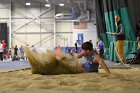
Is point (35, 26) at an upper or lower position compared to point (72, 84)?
upper

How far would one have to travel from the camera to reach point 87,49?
5293mm

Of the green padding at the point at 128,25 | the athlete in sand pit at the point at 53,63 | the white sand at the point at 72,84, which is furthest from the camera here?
the green padding at the point at 128,25

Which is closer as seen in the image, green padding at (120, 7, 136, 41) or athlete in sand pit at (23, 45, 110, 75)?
athlete in sand pit at (23, 45, 110, 75)

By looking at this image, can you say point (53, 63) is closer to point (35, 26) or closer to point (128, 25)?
point (128, 25)

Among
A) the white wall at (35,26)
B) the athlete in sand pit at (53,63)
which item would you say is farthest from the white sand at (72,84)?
the white wall at (35,26)

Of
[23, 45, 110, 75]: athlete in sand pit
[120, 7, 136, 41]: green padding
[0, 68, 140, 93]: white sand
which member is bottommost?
[0, 68, 140, 93]: white sand

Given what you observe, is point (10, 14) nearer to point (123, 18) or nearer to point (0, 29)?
point (0, 29)

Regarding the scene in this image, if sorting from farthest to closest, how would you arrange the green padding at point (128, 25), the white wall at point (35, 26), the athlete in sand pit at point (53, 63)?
1. the white wall at point (35, 26)
2. the green padding at point (128, 25)
3. the athlete in sand pit at point (53, 63)

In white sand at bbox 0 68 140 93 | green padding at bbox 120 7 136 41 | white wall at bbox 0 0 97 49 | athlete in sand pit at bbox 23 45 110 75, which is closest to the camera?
white sand at bbox 0 68 140 93

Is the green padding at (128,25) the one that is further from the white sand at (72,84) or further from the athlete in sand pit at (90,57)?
the white sand at (72,84)

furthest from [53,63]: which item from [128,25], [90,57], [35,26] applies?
[35,26]

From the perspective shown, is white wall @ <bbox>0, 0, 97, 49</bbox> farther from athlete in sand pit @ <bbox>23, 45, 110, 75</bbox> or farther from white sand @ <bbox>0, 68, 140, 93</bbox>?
white sand @ <bbox>0, 68, 140, 93</bbox>

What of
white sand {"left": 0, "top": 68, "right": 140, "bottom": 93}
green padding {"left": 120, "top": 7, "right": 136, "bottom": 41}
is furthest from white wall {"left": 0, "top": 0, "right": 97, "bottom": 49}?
white sand {"left": 0, "top": 68, "right": 140, "bottom": 93}

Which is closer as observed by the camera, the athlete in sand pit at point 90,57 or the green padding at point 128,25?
the athlete in sand pit at point 90,57
